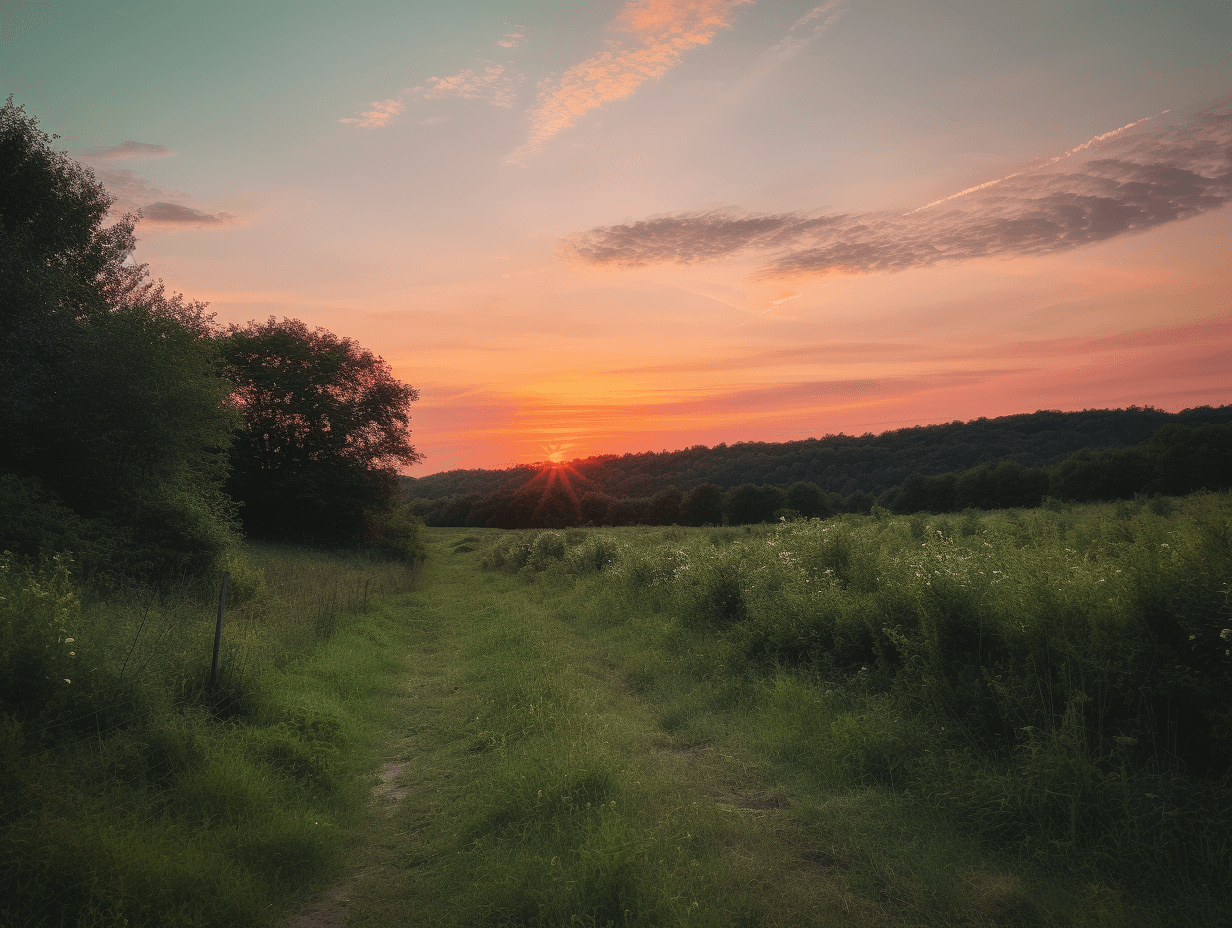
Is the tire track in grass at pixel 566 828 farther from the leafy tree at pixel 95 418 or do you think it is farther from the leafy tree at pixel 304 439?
the leafy tree at pixel 304 439

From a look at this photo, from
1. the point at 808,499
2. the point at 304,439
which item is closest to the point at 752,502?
the point at 808,499

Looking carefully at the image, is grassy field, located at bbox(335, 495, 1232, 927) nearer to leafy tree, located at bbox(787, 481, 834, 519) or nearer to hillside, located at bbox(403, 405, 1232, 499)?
hillside, located at bbox(403, 405, 1232, 499)

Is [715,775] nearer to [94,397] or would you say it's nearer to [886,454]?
[94,397]

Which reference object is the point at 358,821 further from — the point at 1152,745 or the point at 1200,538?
the point at 1200,538

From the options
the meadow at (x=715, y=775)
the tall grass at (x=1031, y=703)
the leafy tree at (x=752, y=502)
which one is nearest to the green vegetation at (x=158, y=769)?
the meadow at (x=715, y=775)

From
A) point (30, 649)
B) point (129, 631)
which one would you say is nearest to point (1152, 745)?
point (30, 649)

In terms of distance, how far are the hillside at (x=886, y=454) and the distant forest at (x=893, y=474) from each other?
16 centimetres

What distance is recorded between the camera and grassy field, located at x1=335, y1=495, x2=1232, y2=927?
4.38 metres

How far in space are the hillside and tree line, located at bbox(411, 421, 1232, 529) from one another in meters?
2.70

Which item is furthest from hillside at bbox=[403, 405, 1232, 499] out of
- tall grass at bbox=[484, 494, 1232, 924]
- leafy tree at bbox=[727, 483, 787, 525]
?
tall grass at bbox=[484, 494, 1232, 924]

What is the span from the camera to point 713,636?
11.6 metres

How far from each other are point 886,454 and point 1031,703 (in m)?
64.2

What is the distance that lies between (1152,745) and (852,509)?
57683mm

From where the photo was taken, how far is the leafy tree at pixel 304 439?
3500 cm
